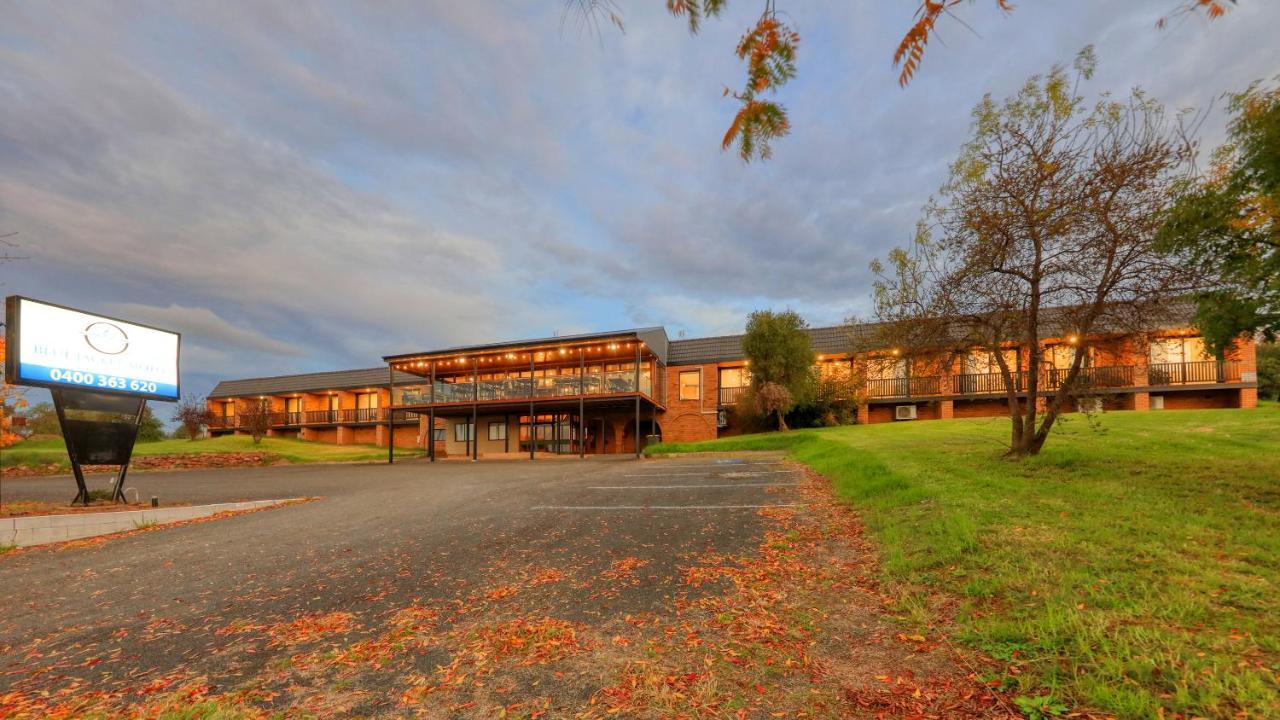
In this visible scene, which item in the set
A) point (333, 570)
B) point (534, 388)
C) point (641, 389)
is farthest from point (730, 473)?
point (534, 388)

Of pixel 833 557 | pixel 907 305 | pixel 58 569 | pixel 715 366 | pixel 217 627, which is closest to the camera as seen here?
pixel 217 627

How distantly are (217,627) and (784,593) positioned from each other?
536 cm

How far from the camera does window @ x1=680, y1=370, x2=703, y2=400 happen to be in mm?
30906

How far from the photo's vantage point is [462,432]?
32.8 meters

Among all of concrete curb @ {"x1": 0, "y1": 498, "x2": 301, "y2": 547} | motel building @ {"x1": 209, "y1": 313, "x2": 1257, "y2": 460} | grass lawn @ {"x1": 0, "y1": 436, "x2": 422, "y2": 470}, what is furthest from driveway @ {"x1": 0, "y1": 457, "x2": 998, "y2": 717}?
grass lawn @ {"x1": 0, "y1": 436, "x2": 422, "y2": 470}

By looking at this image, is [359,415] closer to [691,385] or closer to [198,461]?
[198,461]

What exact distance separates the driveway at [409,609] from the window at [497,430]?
21.8 meters

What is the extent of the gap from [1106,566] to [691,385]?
2699cm

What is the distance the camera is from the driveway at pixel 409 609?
332 centimetres

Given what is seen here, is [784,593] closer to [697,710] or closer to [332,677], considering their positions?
[697,710]

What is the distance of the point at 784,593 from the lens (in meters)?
4.70

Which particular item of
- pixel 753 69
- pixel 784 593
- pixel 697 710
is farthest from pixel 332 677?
pixel 753 69

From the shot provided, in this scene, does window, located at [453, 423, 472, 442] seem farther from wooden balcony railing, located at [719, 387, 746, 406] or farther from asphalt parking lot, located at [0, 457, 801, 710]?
asphalt parking lot, located at [0, 457, 801, 710]

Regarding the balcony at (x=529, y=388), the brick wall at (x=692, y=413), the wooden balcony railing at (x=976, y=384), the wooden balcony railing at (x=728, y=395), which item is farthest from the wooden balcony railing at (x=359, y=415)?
the wooden balcony railing at (x=976, y=384)
